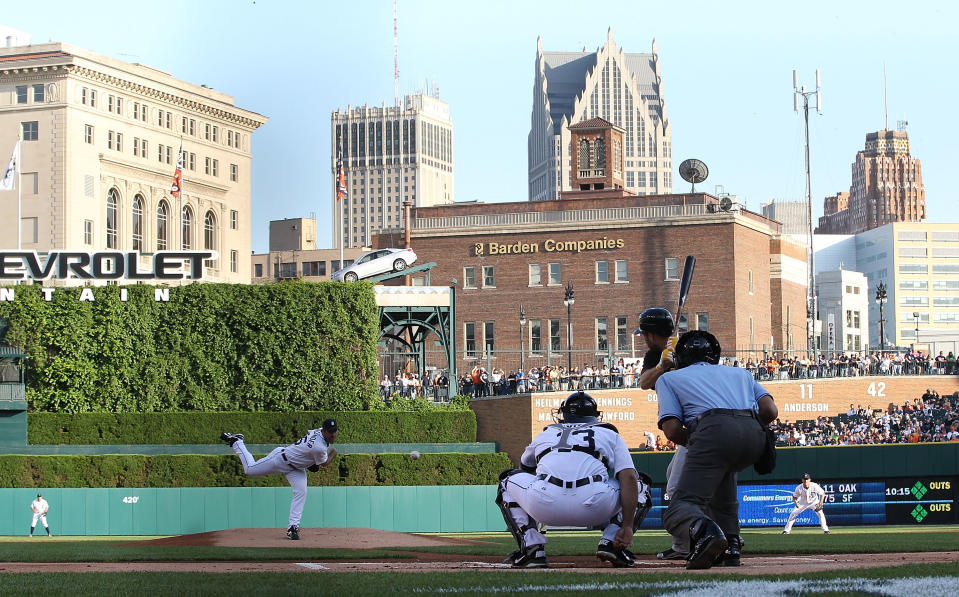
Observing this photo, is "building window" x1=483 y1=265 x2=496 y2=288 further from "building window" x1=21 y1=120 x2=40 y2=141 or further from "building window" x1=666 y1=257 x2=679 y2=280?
"building window" x1=21 y1=120 x2=40 y2=141

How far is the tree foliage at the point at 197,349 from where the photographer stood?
51375 millimetres

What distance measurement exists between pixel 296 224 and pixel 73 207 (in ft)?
164

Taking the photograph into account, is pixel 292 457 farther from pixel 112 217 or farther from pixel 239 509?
pixel 112 217

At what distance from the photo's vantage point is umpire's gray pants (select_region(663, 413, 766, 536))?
1065 cm

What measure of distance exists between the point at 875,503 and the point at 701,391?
3025cm

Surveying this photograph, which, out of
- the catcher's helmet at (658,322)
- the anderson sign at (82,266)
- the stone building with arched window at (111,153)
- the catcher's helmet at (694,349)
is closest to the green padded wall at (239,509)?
the anderson sign at (82,266)

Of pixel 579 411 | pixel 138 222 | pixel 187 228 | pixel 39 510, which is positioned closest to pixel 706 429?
pixel 579 411

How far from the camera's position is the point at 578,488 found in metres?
11.0

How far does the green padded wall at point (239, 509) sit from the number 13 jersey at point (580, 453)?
91.7 ft

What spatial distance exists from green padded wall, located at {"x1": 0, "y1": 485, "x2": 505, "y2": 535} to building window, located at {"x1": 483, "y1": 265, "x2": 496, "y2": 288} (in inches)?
1538

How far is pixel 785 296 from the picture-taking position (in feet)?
275

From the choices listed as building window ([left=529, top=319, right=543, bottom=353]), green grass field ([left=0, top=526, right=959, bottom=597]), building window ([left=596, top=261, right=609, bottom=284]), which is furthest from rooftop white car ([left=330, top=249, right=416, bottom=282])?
green grass field ([left=0, top=526, right=959, bottom=597])

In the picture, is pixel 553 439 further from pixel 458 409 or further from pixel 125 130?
pixel 125 130

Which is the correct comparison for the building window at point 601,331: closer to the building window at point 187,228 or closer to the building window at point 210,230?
the building window at point 187,228
